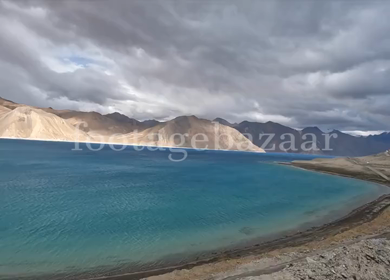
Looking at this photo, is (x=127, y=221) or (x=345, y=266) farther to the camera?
(x=127, y=221)

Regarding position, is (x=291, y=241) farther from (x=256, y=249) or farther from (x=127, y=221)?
(x=127, y=221)

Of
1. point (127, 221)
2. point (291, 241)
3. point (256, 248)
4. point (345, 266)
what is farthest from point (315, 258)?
point (127, 221)

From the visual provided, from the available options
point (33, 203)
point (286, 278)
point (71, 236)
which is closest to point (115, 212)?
point (71, 236)

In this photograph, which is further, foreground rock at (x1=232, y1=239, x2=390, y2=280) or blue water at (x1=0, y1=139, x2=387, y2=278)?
blue water at (x1=0, y1=139, x2=387, y2=278)

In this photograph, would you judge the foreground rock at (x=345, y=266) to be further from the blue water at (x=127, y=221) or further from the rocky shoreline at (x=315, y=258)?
the blue water at (x=127, y=221)

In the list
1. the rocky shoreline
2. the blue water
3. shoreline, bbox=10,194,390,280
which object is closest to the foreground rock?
the rocky shoreline

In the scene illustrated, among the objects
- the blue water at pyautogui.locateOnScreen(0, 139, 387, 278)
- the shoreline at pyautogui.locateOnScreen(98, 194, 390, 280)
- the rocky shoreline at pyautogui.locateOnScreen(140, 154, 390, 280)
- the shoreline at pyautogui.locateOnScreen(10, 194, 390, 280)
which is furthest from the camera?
the blue water at pyautogui.locateOnScreen(0, 139, 387, 278)

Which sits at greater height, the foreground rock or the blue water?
the foreground rock

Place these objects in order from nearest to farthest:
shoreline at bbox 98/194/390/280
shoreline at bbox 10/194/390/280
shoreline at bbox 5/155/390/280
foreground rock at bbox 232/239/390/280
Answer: foreground rock at bbox 232/239/390/280 < shoreline at bbox 10/194/390/280 < shoreline at bbox 5/155/390/280 < shoreline at bbox 98/194/390/280

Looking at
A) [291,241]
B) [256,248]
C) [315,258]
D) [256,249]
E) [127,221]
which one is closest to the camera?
[315,258]

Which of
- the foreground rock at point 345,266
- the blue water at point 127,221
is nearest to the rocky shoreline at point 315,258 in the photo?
the foreground rock at point 345,266

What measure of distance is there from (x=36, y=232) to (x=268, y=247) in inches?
669

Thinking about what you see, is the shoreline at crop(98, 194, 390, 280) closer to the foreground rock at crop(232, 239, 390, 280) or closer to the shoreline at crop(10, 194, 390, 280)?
the shoreline at crop(10, 194, 390, 280)

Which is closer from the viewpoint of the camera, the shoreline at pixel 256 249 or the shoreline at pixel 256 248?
the shoreline at pixel 256 249
